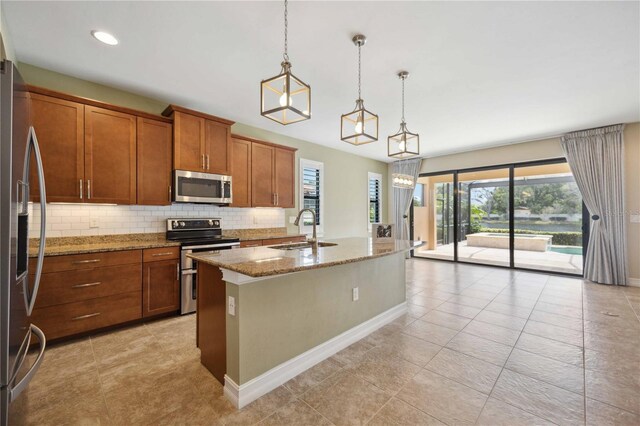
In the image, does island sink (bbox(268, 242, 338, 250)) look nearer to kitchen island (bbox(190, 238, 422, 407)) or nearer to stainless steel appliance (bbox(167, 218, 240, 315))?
kitchen island (bbox(190, 238, 422, 407))

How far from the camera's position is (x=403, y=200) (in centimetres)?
730

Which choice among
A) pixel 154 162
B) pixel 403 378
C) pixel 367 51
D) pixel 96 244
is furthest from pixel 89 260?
pixel 367 51

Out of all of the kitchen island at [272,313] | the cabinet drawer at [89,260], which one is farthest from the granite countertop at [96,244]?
the kitchen island at [272,313]

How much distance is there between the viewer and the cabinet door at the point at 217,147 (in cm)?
370

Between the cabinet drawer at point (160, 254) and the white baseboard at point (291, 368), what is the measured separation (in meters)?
1.80

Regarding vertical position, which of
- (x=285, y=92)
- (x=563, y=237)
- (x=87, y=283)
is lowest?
(x=87, y=283)

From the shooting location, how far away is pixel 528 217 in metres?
5.64

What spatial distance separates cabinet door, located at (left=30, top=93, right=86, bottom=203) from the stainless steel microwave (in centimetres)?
91

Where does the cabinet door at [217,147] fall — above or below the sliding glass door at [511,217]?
above

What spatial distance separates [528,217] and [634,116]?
2.17m

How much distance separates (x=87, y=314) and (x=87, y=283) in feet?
1.00

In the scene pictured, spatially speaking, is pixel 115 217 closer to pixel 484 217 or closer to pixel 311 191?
pixel 311 191

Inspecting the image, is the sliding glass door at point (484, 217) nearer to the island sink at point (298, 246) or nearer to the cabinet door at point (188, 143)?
the island sink at point (298, 246)

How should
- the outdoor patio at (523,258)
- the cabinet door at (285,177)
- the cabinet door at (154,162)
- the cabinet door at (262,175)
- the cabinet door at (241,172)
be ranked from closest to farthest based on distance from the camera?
the cabinet door at (154,162) < the cabinet door at (241,172) < the cabinet door at (262,175) < the cabinet door at (285,177) < the outdoor patio at (523,258)
